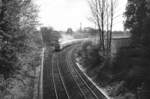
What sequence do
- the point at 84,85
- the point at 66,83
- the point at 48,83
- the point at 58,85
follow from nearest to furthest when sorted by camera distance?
the point at 84,85 < the point at 58,85 < the point at 66,83 < the point at 48,83

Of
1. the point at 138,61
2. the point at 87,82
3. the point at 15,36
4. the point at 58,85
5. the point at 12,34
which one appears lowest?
the point at 58,85

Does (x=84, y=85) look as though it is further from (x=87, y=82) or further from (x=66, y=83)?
(x=66, y=83)

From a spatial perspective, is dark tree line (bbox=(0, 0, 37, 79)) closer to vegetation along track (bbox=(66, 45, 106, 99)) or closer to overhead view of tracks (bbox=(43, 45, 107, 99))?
overhead view of tracks (bbox=(43, 45, 107, 99))

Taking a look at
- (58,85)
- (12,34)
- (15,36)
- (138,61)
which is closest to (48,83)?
(58,85)

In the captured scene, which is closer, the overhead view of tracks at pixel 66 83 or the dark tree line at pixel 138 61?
the dark tree line at pixel 138 61

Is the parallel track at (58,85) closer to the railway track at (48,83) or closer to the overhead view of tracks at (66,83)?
the overhead view of tracks at (66,83)

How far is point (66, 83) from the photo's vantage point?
24.5 metres

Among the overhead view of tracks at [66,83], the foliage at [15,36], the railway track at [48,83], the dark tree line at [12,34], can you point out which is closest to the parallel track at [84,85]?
the overhead view of tracks at [66,83]

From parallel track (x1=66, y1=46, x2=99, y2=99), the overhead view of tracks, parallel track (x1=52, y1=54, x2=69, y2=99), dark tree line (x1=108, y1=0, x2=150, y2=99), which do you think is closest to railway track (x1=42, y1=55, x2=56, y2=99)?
the overhead view of tracks

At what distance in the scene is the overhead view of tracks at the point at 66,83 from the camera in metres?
20.0

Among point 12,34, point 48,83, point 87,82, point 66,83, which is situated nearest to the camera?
point 12,34

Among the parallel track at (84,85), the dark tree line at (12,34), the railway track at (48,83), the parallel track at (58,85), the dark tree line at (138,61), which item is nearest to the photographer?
the dark tree line at (138,61)

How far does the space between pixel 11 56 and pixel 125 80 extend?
10271mm

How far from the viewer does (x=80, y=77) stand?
2666 centimetres
